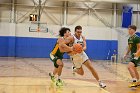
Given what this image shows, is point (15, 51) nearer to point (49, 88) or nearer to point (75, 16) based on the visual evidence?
point (75, 16)

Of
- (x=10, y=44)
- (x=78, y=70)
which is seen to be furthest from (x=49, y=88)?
(x=10, y=44)

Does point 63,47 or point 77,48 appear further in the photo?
point 63,47

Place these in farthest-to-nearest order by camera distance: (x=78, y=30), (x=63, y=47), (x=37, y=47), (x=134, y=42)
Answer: (x=37, y=47) → (x=134, y=42) → (x=78, y=30) → (x=63, y=47)

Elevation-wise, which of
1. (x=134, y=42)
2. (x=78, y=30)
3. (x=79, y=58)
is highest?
(x=78, y=30)

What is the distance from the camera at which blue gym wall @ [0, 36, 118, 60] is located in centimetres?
2170

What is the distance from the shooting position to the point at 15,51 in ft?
71.8

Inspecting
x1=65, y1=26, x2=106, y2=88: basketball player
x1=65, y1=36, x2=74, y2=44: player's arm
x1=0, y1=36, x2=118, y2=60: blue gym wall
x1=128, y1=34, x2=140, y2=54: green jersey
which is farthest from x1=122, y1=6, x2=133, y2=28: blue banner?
x1=65, y1=36, x2=74, y2=44: player's arm

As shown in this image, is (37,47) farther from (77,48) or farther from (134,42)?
(77,48)

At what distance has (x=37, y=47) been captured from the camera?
21922 mm

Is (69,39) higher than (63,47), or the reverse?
(69,39)

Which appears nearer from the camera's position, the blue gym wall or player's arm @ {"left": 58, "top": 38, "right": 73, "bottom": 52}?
player's arm @ {"left": 58, "top": 38, "right": 73, "bottom": 52}

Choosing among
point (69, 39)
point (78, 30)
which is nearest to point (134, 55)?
point (78, 30)

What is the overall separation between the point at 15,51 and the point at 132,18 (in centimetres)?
871

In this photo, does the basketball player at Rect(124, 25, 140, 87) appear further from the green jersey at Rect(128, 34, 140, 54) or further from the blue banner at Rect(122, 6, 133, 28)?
the blue banner at Rect(122, 6, 133, 28)
